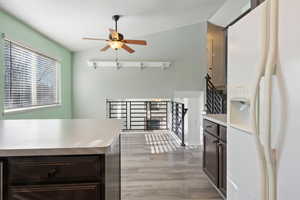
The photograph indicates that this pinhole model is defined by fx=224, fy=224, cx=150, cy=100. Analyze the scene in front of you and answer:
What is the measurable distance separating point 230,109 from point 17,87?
3586 millimetres

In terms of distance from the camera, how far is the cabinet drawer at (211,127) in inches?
98.5

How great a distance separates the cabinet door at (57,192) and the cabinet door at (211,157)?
1.67 meters

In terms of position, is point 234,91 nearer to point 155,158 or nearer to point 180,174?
point 180,174

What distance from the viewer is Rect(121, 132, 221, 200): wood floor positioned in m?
2.68

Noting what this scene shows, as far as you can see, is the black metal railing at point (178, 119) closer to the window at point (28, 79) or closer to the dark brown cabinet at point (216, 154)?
the dark brown cabinet at point (216, 154)

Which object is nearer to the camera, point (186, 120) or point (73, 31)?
point (73, 31)

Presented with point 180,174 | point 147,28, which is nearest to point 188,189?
point 180,174

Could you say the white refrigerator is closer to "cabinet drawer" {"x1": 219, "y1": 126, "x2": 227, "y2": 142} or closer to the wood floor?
"cabinet drawer" {"x1": 219, "y1": 126, "x2": 227, "y2": 142}

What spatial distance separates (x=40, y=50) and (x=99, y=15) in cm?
150

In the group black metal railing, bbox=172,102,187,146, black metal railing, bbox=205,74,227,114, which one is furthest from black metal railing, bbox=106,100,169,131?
black metal railing, bbox=205,74,227,114

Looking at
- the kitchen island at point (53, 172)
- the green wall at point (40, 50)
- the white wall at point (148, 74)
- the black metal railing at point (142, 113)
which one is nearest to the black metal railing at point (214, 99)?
the white wall at point (148, 74)

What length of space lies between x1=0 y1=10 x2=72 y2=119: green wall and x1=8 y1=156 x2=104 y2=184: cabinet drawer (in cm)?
265

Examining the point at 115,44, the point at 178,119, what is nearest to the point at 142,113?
the point at 178,119

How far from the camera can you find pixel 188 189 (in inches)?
111
